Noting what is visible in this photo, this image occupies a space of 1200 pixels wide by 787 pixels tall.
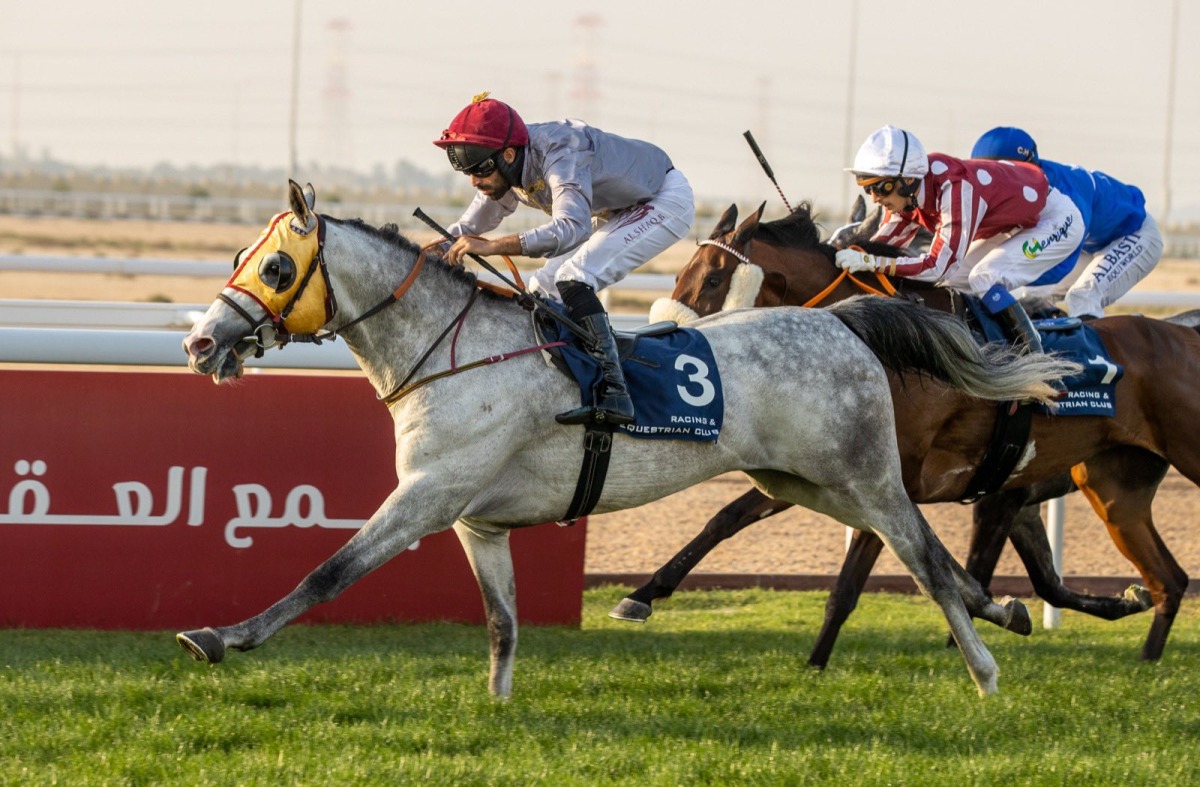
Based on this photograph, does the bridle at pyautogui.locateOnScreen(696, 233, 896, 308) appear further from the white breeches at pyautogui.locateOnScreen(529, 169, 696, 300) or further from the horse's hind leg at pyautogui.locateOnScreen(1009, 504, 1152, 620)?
the horse's hind leg at pyautogui.locateOnScreen(1009, 504, 1152, 620)

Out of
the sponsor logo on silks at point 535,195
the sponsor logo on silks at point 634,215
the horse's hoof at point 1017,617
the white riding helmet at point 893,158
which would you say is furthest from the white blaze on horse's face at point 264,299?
the horse's hoof at point 1017,617

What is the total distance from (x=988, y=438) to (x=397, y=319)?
2.28 m

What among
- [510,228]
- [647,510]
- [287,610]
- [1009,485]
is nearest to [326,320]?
Answer: [287,610]

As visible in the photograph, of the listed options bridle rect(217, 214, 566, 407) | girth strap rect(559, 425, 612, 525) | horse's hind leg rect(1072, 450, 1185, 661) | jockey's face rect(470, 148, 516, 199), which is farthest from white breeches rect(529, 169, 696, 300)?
horse's hind leg rect(1072, 450, 1185, 661)

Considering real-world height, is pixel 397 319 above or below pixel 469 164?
below

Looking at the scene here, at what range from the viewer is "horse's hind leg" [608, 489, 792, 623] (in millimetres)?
5426

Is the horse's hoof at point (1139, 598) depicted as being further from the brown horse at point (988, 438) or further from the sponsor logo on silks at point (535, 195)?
the sponsor logo on silks at point (535, 195)

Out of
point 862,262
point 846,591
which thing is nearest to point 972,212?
point 862,262

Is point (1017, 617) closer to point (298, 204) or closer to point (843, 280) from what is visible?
point (843, 280)

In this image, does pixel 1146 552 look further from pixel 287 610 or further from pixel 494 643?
pixel 287 610

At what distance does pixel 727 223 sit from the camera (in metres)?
6.14

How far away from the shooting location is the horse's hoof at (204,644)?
3.79 m

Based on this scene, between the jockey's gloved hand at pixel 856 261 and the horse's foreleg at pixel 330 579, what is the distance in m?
2.17

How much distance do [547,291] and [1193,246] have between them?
123ft
